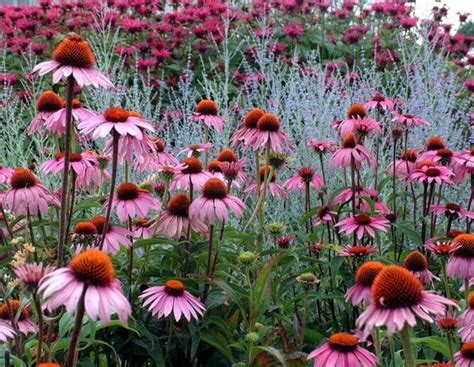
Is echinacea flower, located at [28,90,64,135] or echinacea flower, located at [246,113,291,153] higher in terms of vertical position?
echinacea flower, located at [28,90,64,135]

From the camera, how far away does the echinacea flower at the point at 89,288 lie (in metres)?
1.25

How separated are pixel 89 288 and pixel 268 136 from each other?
1.21 meters

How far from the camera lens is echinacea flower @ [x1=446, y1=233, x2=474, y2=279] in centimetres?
197

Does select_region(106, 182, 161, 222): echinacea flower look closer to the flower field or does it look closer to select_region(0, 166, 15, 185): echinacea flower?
the flower field

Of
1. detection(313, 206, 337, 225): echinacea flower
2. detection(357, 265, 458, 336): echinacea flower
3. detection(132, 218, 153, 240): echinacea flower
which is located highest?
detection(357, 265, 458, 336): echinacea flower

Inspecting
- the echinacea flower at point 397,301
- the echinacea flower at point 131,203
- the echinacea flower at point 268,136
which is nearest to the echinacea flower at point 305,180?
the echinacea flower at point 268,136

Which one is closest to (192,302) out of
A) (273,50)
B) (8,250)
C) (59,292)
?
(8,250)

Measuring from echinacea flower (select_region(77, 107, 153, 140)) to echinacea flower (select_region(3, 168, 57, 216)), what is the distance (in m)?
0.36

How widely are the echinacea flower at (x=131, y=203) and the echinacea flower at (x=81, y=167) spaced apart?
11 cm

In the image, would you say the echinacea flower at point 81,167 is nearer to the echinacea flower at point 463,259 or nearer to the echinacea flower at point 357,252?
the echinacea flower at point 357,252

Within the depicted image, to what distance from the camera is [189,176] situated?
2.30 meters

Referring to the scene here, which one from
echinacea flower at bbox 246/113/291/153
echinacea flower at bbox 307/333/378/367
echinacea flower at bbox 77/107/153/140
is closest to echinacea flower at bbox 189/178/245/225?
echinacea flower at bbox 246/113/291/153

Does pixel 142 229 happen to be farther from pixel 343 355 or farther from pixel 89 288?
pixel 89 288

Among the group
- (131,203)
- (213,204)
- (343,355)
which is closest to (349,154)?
(213,204)
